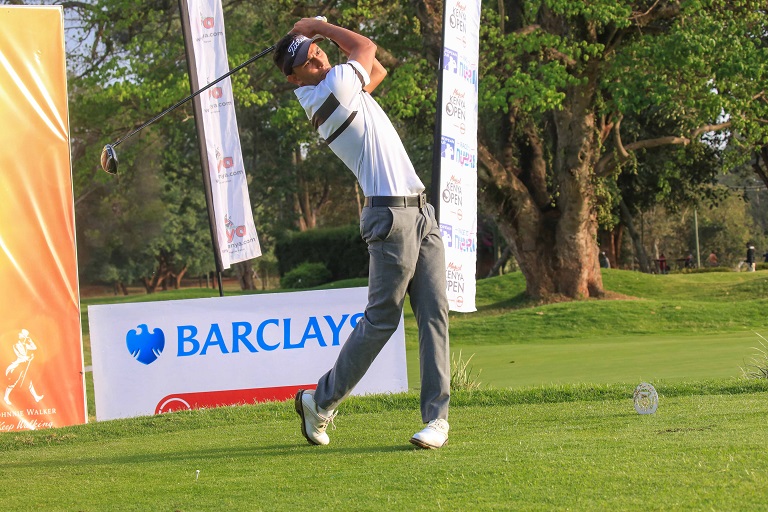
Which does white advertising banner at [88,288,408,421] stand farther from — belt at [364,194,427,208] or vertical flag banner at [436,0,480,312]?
belt at [364,194,427,208]

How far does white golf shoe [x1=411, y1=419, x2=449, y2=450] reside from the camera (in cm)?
448

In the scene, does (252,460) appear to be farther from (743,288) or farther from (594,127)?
(743,288)

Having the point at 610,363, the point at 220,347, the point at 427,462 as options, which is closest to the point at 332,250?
the point at 610,363

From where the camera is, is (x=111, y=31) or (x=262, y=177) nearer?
(x=111, y=31)

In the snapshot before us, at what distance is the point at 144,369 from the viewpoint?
27.3 feet

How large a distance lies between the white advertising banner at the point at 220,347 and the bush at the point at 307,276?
108 feet

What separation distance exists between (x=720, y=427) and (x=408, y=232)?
1.70 meters

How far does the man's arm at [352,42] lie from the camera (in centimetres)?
484

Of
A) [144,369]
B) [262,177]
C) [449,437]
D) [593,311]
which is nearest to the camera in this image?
[449,437]

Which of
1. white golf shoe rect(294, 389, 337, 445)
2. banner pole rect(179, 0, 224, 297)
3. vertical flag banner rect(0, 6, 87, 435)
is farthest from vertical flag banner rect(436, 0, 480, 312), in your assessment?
white golf shoe rect(294, 389, 337, 445)

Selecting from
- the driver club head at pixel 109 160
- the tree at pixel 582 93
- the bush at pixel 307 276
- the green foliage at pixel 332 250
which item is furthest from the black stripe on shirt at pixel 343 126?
the green foliage at pixel 332 250

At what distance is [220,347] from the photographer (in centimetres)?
841

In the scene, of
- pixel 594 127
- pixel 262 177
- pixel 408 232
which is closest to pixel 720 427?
pixel 408 232

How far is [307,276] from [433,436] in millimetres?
37547
